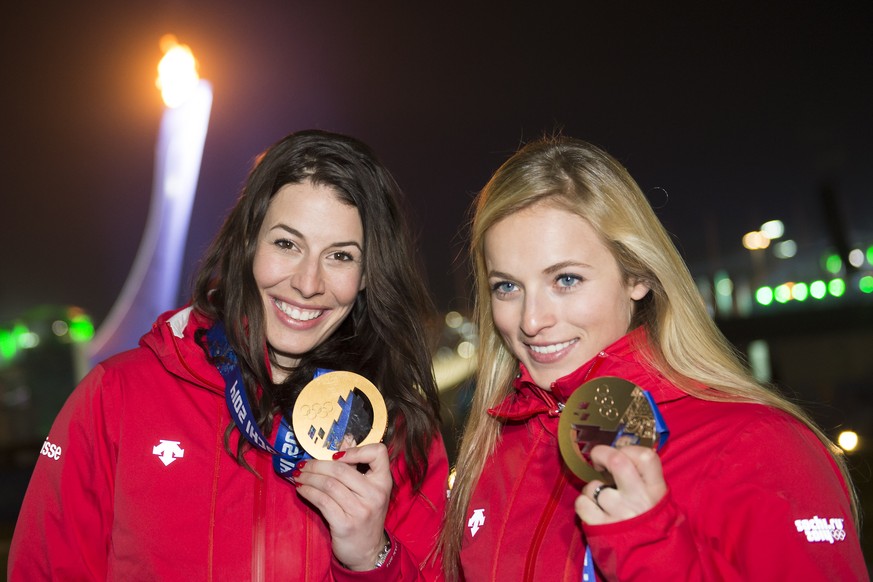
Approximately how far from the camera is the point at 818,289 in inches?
766

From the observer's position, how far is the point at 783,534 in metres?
1.37

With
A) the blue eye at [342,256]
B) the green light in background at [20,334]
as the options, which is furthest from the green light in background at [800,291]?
the blue eye at [342,256]

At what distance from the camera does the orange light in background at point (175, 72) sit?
7.93 meters

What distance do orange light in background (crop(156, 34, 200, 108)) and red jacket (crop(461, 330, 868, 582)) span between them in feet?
23.6

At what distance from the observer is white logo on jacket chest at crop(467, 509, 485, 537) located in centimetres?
196

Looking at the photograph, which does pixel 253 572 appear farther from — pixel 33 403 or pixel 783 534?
pixel 33 403

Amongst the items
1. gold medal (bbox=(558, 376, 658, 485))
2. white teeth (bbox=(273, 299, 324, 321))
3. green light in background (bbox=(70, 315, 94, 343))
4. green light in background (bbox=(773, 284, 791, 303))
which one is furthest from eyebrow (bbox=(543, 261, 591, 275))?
green light in background (bbox=(773, 284, 791, 303))

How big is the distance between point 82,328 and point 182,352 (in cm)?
825

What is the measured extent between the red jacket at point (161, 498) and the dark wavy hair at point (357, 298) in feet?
0.58

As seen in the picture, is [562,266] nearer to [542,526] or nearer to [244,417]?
[542,526]

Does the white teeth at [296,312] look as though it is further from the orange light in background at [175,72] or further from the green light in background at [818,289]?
the green light in background at [818,289]

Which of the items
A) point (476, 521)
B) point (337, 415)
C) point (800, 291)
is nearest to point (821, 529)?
point (476, 521)

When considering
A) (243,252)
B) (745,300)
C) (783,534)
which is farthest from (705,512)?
(745,300)

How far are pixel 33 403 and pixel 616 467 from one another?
11438mm
